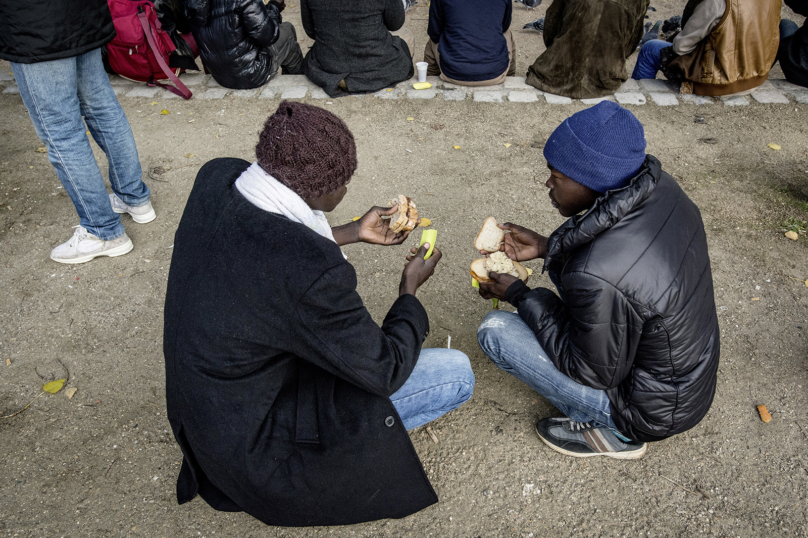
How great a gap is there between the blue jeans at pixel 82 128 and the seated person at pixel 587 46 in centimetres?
422

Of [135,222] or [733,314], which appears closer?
[733,314]

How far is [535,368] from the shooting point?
2465mm

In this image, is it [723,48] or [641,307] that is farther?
[723,48]

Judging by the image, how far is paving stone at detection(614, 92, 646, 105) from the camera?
5.46 m

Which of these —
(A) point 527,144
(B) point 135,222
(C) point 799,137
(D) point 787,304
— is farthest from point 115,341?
(C) point 799,137

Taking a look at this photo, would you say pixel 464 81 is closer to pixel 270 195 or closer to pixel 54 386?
pixel 270 195

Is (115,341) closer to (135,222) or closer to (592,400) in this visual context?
(135,222)

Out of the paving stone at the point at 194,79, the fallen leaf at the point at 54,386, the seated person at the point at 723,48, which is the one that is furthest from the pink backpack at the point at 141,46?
the seated person at the point at 723,48

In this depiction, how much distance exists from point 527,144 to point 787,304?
8.18 feet

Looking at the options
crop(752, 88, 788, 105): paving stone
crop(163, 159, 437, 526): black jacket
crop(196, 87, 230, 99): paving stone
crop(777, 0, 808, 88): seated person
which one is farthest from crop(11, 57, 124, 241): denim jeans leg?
crop(777, 0, 808, 88): seated person

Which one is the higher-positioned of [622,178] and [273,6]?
[622,178]

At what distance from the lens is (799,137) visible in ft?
16.1

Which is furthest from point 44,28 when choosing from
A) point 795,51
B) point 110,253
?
point 795,51

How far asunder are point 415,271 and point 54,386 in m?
2.25
